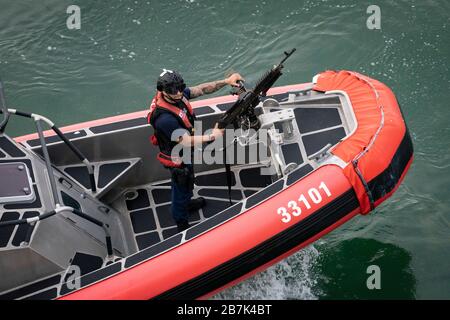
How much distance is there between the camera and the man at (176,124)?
4559 mm

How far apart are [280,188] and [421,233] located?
5.87ft

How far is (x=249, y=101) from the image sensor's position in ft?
16.0

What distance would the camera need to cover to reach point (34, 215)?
15.1 ft

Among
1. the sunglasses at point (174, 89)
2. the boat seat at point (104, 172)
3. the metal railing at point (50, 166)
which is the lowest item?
the boat seat at point (104, 172)

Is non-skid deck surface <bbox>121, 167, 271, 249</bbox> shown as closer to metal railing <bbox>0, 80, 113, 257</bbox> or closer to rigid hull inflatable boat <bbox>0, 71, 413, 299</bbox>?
rigid hull inflatable boat <bbox>0, 71, 413, 299</bbox>

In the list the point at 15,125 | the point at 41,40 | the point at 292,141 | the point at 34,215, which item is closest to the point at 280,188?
the point at 292,141

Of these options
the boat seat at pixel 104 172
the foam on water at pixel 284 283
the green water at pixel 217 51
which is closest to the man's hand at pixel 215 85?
the boat seat at pixel 104 172

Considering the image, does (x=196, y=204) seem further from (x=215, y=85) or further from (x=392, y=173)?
(x=392, y=173)

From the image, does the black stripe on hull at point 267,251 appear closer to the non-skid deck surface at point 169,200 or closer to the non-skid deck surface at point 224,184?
the non-skid deck surface at point 224,184

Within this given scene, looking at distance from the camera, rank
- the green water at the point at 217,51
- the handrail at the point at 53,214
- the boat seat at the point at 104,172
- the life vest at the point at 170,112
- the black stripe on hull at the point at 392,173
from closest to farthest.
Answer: the handrail at the point at 53,214 → the life vest at the point at 170,112 → the black stripe on hull at the point at 392,173 → the boat seat at the point at 104,172 → the green water at the point at 217,51

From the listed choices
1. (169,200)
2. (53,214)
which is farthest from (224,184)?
(53,214)

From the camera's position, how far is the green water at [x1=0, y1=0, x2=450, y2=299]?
690cm

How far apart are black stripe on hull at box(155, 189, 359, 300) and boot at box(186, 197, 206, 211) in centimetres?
101

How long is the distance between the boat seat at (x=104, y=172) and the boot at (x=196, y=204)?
531 mm
